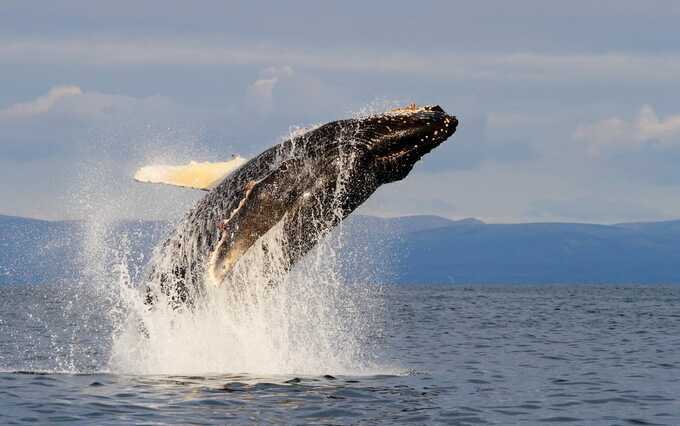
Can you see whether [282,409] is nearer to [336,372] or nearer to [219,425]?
[219,425]

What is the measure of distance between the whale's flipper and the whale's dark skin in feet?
0.90

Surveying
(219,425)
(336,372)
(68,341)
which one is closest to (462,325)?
(68,341)

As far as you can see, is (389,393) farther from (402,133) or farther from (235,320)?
(402,133)

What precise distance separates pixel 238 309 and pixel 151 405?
308 cm

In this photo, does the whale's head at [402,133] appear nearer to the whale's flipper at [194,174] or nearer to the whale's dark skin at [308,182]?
the whale's dark skin at [308,182]

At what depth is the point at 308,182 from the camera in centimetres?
1661

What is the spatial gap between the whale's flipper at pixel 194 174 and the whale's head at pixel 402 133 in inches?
84.1

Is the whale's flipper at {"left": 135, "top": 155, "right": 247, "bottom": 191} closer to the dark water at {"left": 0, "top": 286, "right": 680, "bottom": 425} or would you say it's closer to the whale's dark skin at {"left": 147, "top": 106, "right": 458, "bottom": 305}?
the whale's dark skin at {"left": 147, "top": 106, "right": 458, "bottom": 305}

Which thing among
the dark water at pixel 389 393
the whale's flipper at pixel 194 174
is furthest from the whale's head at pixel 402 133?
the dark water at pixel 389 393

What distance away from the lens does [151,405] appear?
1570cm

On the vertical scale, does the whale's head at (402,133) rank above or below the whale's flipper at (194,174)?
above

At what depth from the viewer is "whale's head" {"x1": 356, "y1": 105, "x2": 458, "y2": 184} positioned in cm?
1659

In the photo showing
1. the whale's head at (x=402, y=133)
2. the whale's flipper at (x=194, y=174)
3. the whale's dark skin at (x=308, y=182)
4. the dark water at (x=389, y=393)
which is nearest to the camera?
the dark water at (x=389, y=393)

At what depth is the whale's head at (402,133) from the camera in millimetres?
16594
